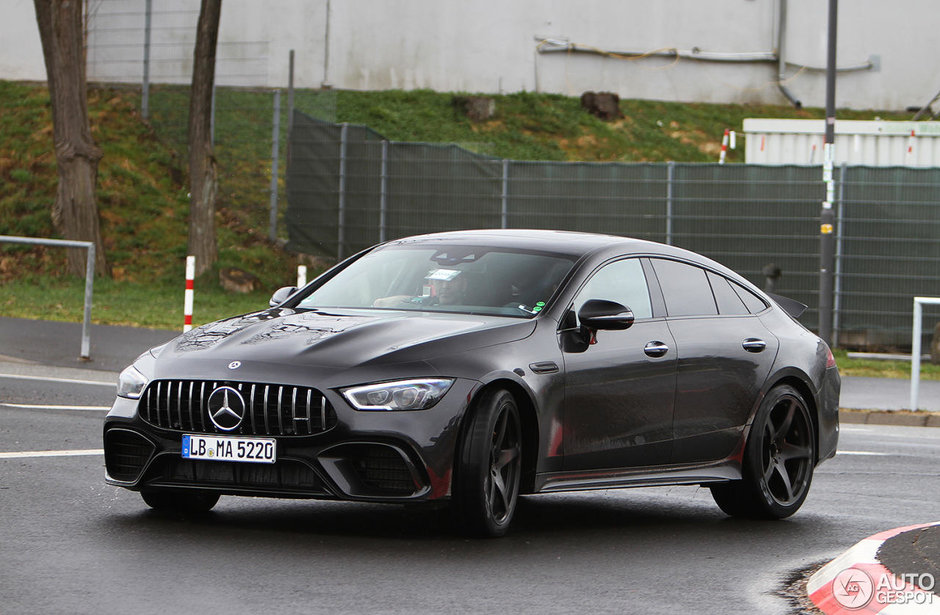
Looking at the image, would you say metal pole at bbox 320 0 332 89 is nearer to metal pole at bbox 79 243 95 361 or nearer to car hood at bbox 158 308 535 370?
metal pole at bbox 79 243 95 361

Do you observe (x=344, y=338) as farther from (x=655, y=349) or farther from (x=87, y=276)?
(x=87, y=276)

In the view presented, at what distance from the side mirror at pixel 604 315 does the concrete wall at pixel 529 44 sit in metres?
26.1

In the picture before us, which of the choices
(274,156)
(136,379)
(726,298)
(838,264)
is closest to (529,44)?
(274,156)

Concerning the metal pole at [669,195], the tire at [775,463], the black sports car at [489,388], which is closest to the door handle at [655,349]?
the black sports car at [489,388]

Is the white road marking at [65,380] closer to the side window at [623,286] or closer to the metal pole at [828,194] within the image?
the side window at [623,286]

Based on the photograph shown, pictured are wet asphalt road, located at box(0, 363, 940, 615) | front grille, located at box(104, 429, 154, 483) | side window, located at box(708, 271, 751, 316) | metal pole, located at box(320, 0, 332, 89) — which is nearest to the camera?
wet asphalt road, located at box(0, 363, 940, 615)

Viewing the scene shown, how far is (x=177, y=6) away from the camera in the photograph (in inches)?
1340

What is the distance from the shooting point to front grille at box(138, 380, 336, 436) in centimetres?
694

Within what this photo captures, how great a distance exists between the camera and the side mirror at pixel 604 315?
782cm

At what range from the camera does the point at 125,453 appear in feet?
24.4

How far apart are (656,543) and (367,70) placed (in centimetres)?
2911

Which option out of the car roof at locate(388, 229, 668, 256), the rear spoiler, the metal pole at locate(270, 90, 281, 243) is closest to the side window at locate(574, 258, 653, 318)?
the car roof at locate(388, 229, 668, 256)

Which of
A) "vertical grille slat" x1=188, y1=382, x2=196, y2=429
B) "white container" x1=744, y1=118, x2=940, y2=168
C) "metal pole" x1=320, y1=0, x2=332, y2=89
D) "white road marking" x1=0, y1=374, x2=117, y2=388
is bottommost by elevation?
"white road marking" x1=0, y1=374, x2=117, y2=388

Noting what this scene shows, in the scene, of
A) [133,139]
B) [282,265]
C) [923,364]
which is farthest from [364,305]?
[133,139]
